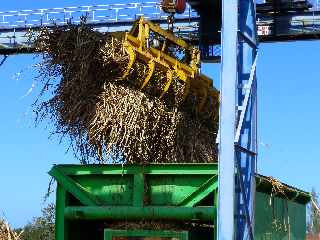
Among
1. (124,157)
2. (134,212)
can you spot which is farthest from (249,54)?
(134,212)

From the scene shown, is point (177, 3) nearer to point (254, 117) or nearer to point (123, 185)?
point (254, 117)

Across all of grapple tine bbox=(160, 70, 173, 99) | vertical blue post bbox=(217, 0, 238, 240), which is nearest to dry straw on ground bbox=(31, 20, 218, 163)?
grapple tine bbox=(160, 70, 173, 99)

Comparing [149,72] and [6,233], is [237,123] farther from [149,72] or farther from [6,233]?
[6,233]

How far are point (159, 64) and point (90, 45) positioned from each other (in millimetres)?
802

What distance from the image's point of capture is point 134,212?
6609 mm

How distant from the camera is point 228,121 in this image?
6730 millimetres

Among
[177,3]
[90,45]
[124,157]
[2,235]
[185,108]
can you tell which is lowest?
[2,235]

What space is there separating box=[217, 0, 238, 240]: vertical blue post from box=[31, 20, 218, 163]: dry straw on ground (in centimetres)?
113

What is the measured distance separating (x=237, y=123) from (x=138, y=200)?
3.97 ft

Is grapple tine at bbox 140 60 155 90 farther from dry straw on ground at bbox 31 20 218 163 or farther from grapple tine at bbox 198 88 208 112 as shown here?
grapple tine at bbox 198 88 208 112

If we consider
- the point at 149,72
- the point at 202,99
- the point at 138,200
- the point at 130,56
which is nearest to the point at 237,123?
the point at 138,200

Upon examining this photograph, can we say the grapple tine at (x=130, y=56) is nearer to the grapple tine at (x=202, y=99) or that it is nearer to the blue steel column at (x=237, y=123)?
the blue steel column at (x=237, y=123)

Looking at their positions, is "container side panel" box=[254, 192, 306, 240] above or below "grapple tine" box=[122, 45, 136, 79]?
below

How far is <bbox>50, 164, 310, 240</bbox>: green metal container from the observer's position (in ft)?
21.4
